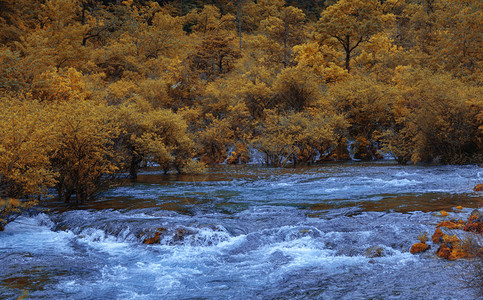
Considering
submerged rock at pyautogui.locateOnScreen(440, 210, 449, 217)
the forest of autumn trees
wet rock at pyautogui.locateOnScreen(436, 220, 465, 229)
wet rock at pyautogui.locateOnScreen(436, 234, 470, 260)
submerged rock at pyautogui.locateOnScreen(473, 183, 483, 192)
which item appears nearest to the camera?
wet rock at pyautogui.locateOnScreen(436, 234, 470, 260)

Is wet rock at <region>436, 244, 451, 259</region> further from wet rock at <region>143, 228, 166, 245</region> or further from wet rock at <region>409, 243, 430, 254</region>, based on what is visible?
wet rock at <region>143, 228, 166, 245</region>

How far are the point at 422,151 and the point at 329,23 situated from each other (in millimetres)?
16594

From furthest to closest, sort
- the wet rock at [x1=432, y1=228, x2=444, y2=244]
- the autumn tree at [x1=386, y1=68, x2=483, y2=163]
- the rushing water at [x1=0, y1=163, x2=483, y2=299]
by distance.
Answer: the autumn tree at [x1=386, y1=68, x2=483, y2=163] < the wet rock at [x1=432, y1=228, x2=444, y2=244] < the rushing water at [x1=0, y1=163, x2=483, y2=299]

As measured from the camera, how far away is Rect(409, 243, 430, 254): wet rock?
718 cm

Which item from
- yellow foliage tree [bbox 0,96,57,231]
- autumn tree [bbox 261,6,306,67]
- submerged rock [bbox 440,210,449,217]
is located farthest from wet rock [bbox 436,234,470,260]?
autumn tree [bbox 261,6,306,67]

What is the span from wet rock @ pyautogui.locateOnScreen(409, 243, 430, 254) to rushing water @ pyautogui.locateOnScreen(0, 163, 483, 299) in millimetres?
277

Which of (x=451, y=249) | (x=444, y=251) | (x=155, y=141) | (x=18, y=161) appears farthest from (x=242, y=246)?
(x=155, y=141)

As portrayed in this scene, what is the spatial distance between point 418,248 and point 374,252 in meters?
0.80

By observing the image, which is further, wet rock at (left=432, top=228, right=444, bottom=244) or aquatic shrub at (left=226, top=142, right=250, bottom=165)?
A: aquatic shrub at (left=226, top=142, right=250, bottom=165)

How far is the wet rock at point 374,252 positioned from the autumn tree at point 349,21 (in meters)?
28.2

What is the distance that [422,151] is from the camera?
830 inches

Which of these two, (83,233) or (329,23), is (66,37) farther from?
(83,233)

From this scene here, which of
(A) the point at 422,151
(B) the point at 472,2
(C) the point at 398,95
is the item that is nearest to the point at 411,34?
(B) the point at 472,2

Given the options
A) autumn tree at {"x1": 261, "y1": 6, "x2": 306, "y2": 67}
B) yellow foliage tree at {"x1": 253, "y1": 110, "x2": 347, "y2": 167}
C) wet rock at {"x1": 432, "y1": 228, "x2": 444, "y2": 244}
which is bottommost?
wet rock at {"x1": 432, "y1": 228, "x2": 444, "y2": 244}
